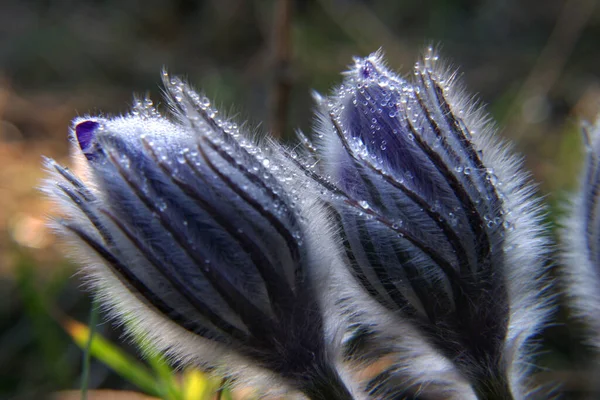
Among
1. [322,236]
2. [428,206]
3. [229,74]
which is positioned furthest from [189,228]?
[229,74]

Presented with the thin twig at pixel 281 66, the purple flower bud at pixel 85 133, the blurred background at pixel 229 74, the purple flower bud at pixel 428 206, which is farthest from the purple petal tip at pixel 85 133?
the thin twig at pixel 281 66

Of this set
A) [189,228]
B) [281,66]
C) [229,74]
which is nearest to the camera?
[189,228]

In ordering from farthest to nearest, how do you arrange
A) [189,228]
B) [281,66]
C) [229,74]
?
[229,74]
[281,66]
[189,228]

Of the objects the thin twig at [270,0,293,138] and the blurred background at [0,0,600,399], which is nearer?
the blurred background at [0,0,600,399]

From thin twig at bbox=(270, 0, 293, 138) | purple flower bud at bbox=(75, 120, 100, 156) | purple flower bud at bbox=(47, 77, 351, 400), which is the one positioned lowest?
purple flower bud at bbox=(47, 77, 351, 400)

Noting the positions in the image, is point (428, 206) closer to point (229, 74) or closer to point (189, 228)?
point (189, 228)

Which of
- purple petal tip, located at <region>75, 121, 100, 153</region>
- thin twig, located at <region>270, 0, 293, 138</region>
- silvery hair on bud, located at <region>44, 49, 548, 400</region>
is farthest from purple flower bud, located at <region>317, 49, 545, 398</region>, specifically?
thin twig, located at <region>270, 0, 293, 138</region>

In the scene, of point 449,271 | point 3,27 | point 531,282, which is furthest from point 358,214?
point 3,27

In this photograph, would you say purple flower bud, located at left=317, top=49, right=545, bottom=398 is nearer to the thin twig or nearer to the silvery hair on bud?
the silvery hair on bud
